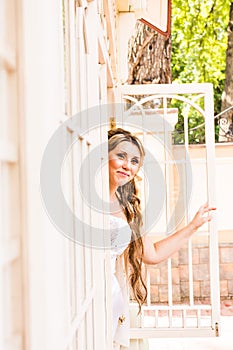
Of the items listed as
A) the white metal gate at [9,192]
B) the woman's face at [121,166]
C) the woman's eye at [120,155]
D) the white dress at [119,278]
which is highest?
the white metal gate at [9,192]

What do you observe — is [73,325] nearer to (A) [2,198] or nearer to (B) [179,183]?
(A) [2,198]

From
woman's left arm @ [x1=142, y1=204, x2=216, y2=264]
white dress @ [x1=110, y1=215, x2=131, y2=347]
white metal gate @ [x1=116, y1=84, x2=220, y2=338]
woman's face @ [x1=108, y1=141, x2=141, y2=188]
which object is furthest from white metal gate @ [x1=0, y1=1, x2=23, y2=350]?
white metal gate @ [x1=116, y1=84, x2=220, y2=338]

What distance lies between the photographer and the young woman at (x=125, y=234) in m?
2.54

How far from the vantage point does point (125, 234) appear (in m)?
2.50

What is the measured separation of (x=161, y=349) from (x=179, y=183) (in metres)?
1.15

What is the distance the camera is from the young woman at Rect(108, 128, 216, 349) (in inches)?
99.8

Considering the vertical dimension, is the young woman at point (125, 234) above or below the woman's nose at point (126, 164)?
below

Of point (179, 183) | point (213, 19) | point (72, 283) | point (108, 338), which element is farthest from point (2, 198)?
point (213, 19)

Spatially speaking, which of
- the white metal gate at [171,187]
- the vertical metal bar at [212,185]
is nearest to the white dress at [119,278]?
the white metal gate at [171,187]

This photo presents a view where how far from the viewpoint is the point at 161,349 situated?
447 cm

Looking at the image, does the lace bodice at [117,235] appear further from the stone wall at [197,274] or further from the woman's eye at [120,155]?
the stone wall at [197,274]

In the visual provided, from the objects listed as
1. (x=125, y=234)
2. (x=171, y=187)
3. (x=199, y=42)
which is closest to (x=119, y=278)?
(x=125, y=234)

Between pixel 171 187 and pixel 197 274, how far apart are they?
212 cm

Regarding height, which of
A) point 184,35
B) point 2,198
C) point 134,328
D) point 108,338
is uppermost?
point 184,35
